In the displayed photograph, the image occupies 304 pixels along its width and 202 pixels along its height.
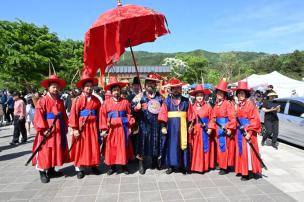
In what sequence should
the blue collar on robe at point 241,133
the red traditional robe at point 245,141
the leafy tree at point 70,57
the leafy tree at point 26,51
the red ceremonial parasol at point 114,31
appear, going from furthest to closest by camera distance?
the leafy tree at point 70,57
the leafy tree at point 26,51
the blue collar on robe at point 241,133
the red traditional robe at point 245,141
the red ceremonial parasol at point 114,31

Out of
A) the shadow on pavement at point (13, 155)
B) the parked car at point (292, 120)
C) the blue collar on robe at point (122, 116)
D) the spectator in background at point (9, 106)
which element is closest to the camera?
the blue collar on robe at point (122, 116)

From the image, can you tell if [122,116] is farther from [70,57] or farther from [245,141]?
[70,57]

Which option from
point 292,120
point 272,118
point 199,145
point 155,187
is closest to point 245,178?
point 199,145

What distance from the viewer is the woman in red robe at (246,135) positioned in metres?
5.49

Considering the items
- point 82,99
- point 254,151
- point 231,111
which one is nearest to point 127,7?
point 82,99

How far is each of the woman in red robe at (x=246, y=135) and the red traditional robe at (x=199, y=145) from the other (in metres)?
0.64

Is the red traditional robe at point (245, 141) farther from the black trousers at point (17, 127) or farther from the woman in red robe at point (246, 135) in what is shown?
the black trousers at point (17, 127)

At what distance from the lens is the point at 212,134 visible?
6.15 meters

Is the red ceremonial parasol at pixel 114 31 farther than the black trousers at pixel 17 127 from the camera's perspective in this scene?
No

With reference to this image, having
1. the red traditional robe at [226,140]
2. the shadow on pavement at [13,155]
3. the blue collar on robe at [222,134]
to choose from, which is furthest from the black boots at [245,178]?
the shadow on pavement at [13,155]

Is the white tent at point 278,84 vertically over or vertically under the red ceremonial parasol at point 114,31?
under

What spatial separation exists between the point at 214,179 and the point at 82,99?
3.01 meters

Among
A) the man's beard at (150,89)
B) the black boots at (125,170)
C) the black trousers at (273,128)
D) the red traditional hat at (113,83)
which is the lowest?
the black boots at (125,170)

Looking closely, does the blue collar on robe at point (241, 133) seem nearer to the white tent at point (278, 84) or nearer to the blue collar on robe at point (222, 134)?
the blue collar on robe at point (222, 134)
